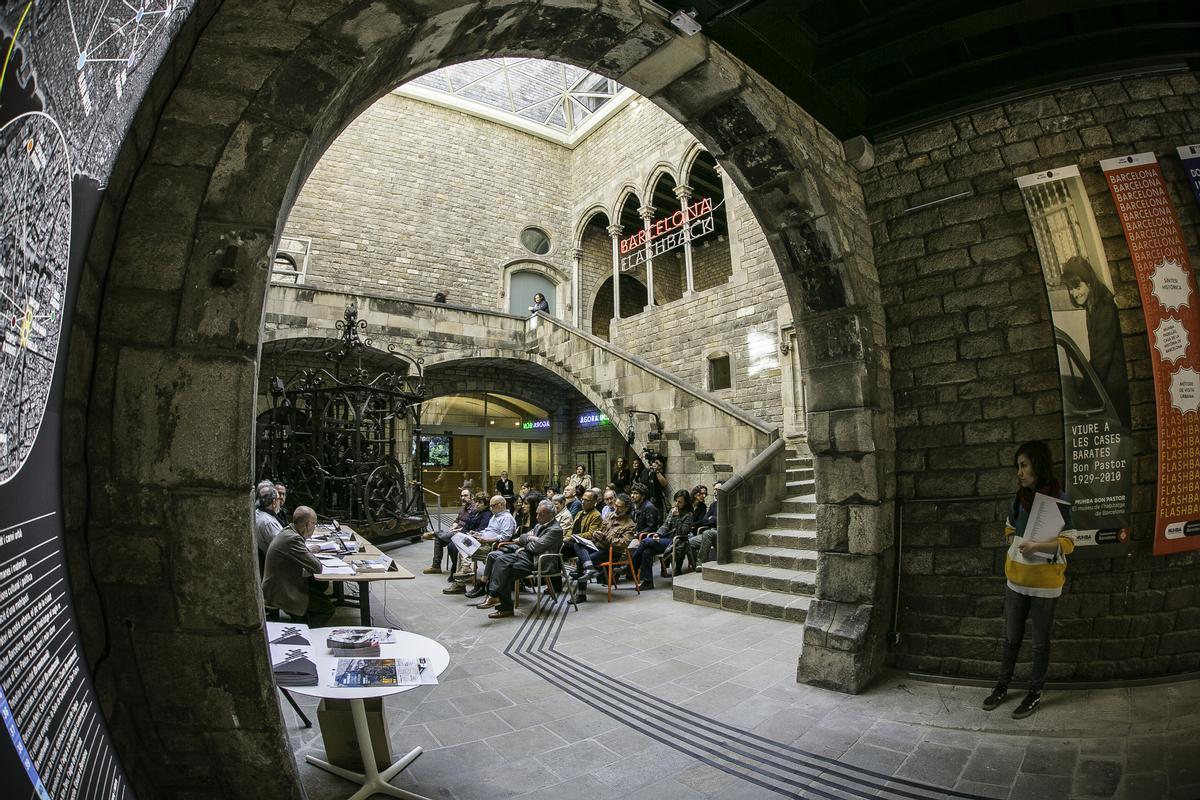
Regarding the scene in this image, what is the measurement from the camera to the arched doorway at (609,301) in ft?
60.6

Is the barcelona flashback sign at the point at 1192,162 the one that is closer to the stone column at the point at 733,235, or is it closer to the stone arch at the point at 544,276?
the stone column at the point at 733,235

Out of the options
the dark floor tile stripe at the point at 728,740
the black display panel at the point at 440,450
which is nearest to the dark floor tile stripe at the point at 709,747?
the dark floor tile stripe at the point at 728,740

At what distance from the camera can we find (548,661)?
3.86 meters

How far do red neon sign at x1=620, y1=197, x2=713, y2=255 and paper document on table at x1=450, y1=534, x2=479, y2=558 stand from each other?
9.28m

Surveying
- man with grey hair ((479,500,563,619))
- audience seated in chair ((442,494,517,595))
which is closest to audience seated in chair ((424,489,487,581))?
audience seated in chair ((442,494,517,595))

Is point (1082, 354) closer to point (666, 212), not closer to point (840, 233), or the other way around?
point (840, 233)

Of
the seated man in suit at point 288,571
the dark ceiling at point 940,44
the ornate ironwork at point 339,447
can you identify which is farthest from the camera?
the ornate ironwork at point 339,447

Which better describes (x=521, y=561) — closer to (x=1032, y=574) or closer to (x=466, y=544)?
(x=466, y=544)

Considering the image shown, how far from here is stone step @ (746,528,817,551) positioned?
5.47 metres

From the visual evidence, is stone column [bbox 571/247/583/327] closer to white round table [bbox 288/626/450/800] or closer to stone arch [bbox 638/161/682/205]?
stone arch [bbox 638/161/682/205]

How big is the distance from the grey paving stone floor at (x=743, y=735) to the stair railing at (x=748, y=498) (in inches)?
70.1

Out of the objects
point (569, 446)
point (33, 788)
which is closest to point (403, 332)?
point (569, 446)

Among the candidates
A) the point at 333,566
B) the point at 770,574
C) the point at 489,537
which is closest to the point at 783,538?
the point at 770,574

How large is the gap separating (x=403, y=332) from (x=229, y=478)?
10.6 metres
